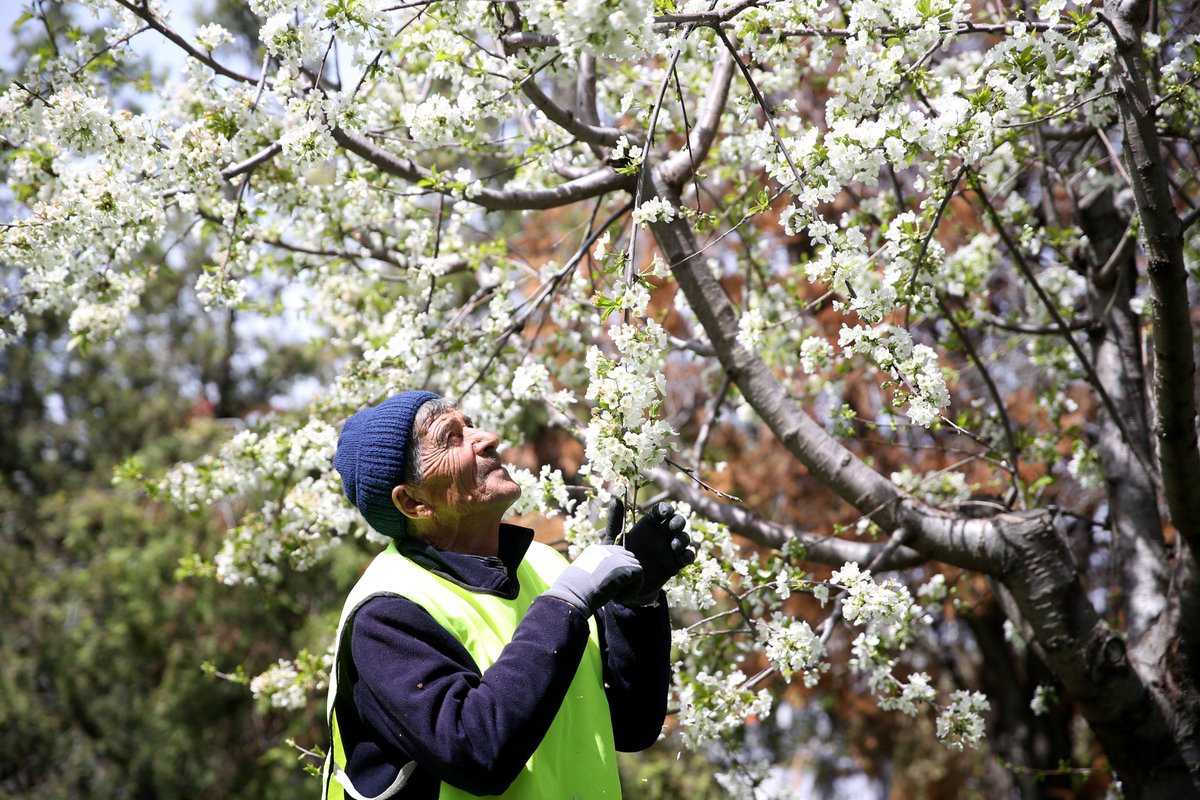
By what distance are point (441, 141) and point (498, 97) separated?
25 cm

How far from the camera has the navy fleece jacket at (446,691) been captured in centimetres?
168

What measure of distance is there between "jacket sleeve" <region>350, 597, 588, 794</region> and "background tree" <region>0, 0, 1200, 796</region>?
383 millimetres

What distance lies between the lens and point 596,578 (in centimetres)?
188

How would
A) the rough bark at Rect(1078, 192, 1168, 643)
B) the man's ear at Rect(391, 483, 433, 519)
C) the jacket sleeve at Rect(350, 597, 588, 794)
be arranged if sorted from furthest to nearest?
1. the rough bark at Rect(1078, 192, 1168, 643)
2. the man's ear at Rect(391, 483, 433, 519)
3. the jacket sleeve at Rect(350, 597, 588, 794)

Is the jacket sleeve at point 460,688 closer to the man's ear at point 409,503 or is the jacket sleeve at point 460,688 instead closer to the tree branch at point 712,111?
the man's ear at point 409,503

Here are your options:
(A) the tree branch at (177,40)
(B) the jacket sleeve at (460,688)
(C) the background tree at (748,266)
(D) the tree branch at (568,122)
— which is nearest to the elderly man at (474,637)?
(B) the jacket sleeve at (460,688)

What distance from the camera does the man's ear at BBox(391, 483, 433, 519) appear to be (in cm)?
204

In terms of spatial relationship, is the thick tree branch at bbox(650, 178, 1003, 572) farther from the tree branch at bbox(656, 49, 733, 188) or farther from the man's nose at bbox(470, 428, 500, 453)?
the man's nose at bbox(470, 428, 500, 453)

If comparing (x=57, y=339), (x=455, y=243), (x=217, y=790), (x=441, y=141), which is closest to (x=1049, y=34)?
(x=441, y=141)

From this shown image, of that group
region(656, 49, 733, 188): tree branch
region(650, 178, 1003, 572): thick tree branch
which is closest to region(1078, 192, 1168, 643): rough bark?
region(650, 178, 1003, 572): thick tree branch

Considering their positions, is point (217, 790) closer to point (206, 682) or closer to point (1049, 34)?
point (206, 682)

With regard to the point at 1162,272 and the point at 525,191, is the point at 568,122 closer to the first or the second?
the point at 525,191

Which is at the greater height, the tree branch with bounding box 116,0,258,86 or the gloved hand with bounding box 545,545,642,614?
the tree branch with bounding box 116,0,258,86

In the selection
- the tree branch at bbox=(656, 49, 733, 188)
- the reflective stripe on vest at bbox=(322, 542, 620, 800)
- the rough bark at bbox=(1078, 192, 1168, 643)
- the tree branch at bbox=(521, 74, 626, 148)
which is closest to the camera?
the reflective stripe on vest at bbox=(322, 542, 620, 800)
